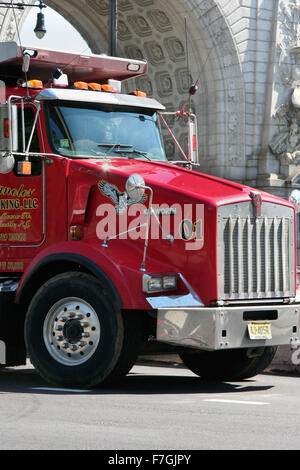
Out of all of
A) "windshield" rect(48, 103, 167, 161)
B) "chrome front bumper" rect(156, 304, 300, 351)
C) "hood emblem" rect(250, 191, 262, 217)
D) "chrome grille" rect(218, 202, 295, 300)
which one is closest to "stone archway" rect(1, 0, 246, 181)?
"windshield" rect(48, 103, 167, 161)

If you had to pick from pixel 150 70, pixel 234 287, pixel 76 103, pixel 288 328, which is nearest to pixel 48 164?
pixel 76 103

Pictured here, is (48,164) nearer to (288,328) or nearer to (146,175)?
(146,175)

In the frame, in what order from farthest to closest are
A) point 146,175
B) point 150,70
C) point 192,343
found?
point 150,70 < point 146,175 < point 192,343

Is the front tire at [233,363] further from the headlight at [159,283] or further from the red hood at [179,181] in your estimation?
the red hood at [179,181]

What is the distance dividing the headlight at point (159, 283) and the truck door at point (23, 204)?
161 centimetres

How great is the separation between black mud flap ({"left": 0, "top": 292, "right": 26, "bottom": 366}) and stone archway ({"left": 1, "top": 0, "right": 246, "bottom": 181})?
19025 mm

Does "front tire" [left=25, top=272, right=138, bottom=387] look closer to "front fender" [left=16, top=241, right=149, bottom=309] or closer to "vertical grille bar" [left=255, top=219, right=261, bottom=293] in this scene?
"front fender" [left=16, top=241, right=149, bottom=309]

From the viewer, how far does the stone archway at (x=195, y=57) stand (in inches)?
1145

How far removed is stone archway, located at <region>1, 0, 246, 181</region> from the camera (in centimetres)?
2909

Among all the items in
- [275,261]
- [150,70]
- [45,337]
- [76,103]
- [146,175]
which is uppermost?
[150,70]

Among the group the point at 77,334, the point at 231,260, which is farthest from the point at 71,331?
the point at 231,260

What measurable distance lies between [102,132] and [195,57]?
1927 centimetres

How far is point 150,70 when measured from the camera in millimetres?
30344

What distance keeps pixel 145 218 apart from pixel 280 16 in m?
21.7
